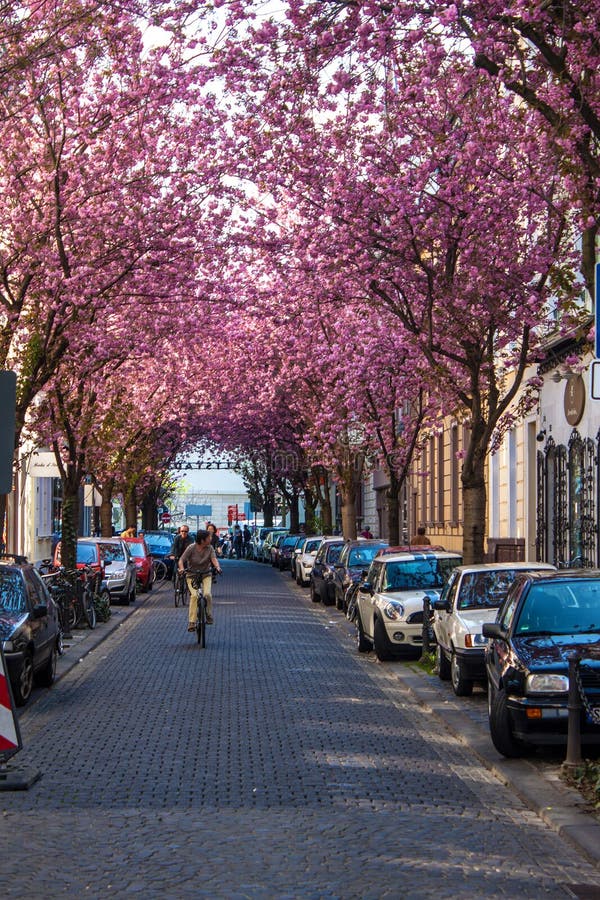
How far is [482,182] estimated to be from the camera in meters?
20.6

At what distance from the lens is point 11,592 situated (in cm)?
1636

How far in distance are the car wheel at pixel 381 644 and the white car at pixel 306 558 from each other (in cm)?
2498

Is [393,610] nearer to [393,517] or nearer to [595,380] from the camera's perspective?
[595,380]

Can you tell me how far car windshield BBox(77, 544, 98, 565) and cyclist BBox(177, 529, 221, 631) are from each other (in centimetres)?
1062

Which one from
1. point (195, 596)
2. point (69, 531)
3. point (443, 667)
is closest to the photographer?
point (443, 667)

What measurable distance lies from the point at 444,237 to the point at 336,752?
1096 cm

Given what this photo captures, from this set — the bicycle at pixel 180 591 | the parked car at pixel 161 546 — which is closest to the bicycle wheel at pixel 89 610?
the bicycle at pixel 180 591

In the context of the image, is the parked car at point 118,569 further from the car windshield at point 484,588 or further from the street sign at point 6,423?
the street sign at point 6,423

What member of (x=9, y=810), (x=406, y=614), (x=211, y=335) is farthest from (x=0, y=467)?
(x=211, y=335)

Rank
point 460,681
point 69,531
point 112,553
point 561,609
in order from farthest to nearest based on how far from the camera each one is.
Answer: point 112,553
point 69,531
point 460,681
point 561,609

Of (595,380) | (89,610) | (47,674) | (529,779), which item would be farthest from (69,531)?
(595,380)

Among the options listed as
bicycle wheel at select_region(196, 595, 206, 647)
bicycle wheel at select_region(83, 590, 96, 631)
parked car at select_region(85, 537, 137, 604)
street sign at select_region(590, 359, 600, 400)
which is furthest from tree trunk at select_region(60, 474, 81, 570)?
street sign at select_region(590, 359, 600, 400)

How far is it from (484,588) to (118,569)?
1980 cm

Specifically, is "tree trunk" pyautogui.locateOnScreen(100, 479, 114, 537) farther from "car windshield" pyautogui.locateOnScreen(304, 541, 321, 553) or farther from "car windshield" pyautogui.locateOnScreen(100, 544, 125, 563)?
"car windshield" pyautogui.locateOnScreen(100, 544, 125, 563)
